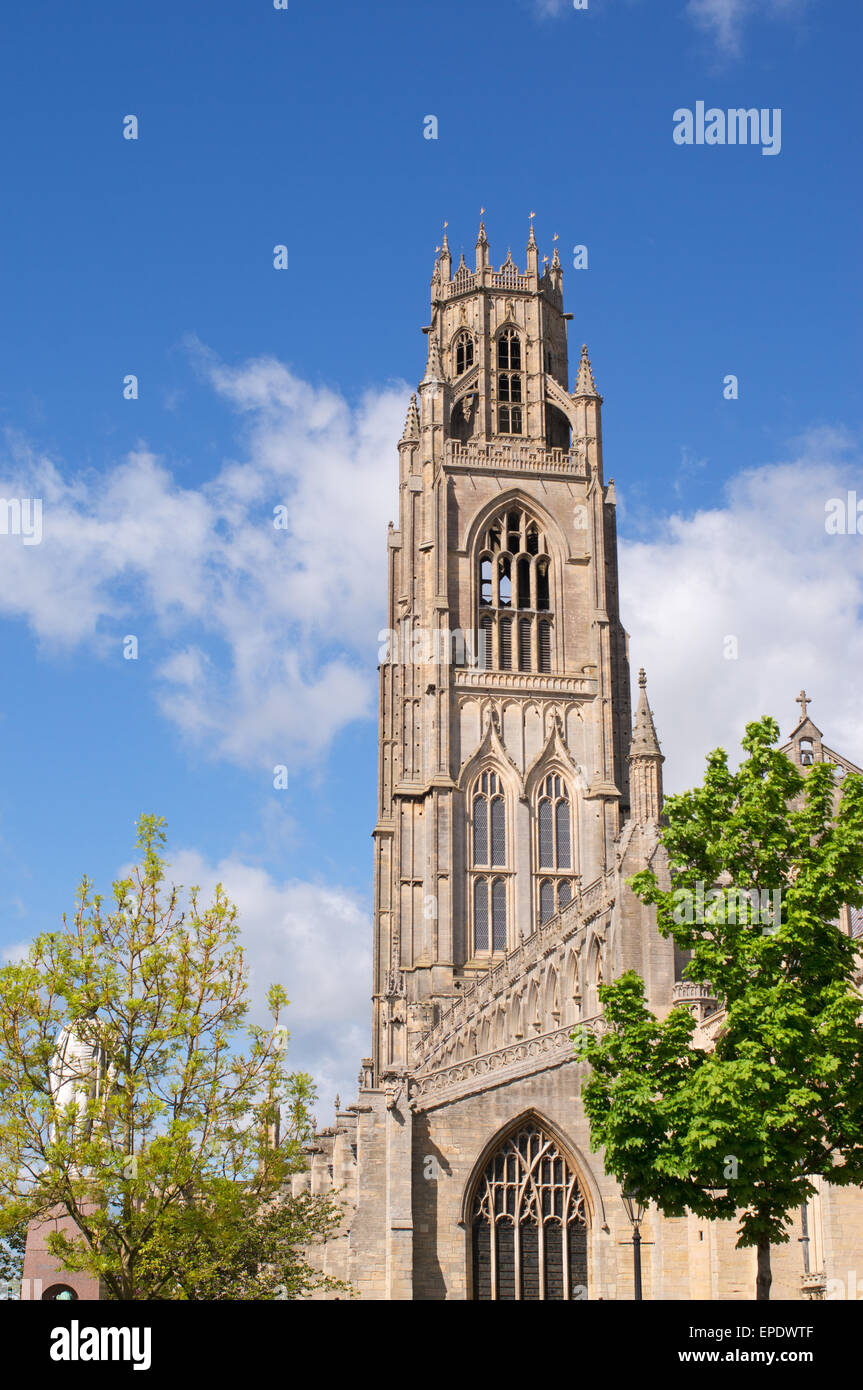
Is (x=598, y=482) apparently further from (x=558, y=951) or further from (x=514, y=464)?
(x=558, y=951)

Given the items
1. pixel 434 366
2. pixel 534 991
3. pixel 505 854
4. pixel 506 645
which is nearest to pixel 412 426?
pixel 434 366

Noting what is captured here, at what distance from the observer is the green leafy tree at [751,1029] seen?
74.6 ft

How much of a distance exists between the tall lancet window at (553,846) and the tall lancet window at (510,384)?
849 inches

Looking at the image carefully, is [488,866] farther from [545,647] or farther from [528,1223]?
[528,1223]

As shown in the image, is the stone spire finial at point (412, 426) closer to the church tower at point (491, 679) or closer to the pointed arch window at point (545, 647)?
the church tower at point (491, 679)

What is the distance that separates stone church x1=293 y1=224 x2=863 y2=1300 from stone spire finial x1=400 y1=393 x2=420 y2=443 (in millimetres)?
117

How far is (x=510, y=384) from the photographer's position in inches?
3278

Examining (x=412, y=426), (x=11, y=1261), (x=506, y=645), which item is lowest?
(x=11, y=1261)

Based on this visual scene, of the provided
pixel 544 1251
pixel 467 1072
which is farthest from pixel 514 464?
pixel 544 1251

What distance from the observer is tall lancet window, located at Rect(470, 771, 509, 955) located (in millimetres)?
68938

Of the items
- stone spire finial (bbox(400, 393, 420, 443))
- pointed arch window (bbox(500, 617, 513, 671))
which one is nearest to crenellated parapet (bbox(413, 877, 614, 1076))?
pointed arch window (bbox(500, 617, 513, 671))

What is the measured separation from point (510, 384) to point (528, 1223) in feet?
185

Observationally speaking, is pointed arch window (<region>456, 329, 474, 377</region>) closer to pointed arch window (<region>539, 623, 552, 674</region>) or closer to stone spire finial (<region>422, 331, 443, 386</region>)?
stone spire finial (<region>422, 331, 443, 386</region>)

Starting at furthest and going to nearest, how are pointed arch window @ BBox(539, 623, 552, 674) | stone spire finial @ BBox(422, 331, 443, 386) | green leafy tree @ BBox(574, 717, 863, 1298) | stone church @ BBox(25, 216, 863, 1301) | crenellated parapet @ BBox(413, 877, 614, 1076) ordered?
stone spire finial @ BBox(422, 331, 443, 386), pointed arch window @ BBox(539, 623, 552, 674), crenellated parapet @ BBox(413, 877, 614, 1076), stone church @ BBox(25, 216, 863, 1301), green leafy tree @ BBox(574, 717, 863, 1298)
